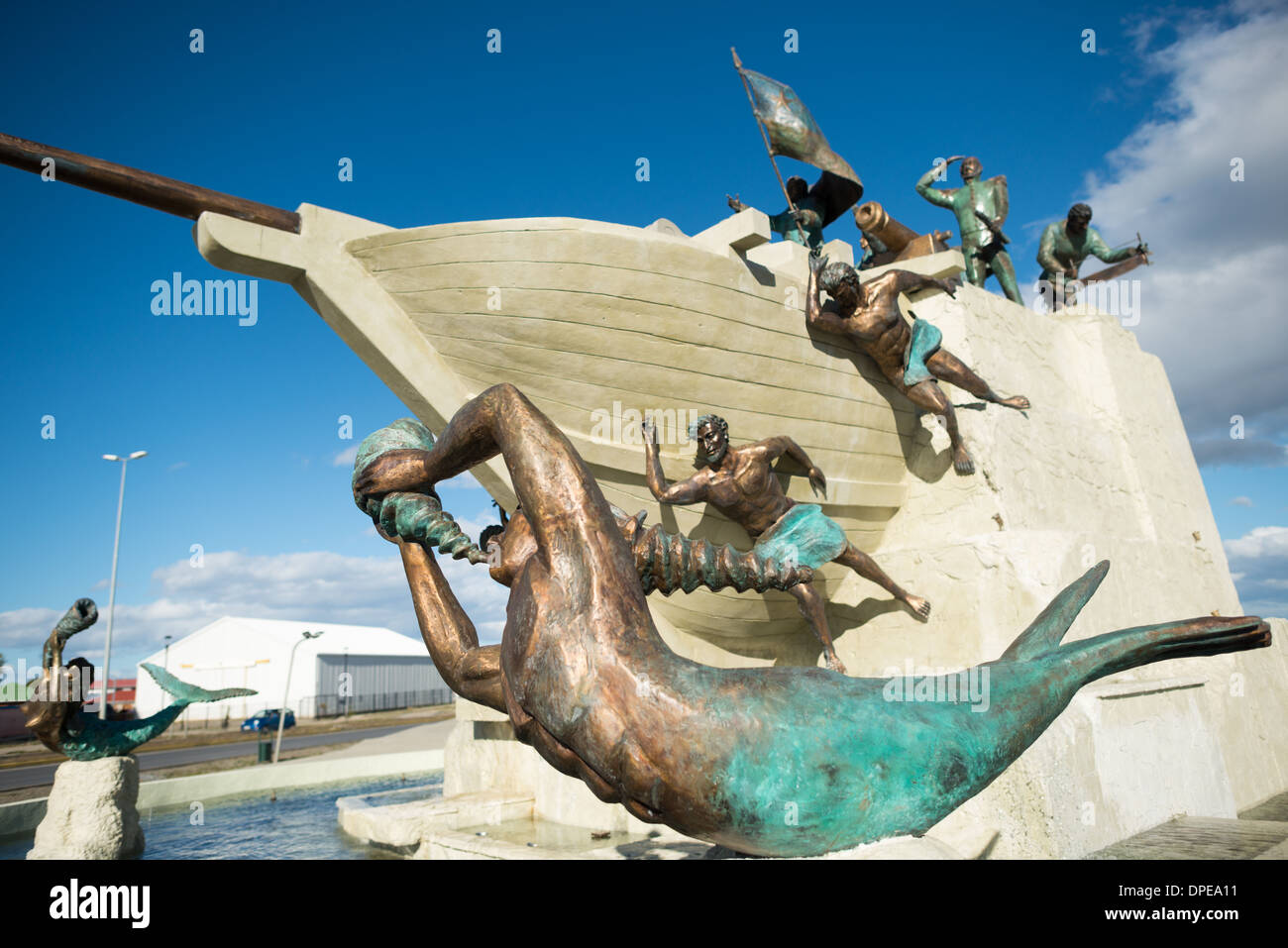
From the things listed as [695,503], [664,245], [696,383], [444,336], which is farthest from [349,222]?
[695,503]

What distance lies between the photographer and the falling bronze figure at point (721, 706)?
1108 mm

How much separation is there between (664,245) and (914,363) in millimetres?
2387

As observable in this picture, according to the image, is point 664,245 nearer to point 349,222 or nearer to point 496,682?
point 349,222

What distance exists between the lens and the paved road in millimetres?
11495

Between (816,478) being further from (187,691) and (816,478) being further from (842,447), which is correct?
(187,691)

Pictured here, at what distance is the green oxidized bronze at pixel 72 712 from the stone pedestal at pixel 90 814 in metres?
0.12

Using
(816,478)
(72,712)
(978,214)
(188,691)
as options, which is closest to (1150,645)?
(816,478)

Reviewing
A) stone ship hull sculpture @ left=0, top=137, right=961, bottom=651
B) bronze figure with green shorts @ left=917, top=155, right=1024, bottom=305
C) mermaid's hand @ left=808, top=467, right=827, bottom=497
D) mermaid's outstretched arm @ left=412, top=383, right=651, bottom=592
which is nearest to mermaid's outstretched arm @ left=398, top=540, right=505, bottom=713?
mermaid's outstretched arm @ left=412, top=383, right=651, bottom=592

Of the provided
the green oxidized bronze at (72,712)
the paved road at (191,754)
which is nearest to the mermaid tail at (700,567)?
the green oxidized bronze at (72,712)

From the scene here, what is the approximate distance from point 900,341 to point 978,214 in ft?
10.5

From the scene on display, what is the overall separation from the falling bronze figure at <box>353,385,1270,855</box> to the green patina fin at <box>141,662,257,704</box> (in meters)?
6.15

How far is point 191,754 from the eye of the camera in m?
15.2

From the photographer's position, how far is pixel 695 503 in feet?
17.8
